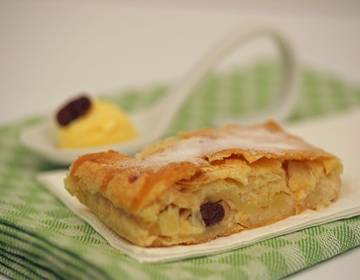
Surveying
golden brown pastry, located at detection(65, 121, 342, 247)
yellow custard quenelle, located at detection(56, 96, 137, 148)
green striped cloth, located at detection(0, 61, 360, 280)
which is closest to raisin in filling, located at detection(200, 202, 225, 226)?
golden brown pastry, located at detection(65, 121, 342, 247)

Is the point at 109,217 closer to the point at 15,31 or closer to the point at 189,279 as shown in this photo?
the point at 189,279

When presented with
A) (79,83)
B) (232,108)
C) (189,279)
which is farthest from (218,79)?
(189,279)

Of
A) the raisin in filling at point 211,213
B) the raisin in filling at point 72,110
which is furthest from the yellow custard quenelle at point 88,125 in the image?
the raisin in filling at point 211,213

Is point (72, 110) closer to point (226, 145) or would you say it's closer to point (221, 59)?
point (221, 59)

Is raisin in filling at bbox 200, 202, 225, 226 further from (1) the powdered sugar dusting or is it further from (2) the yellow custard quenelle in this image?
(2) the yellow custard quenelle

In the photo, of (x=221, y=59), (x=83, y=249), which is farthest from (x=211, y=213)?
(x=221, y=59)

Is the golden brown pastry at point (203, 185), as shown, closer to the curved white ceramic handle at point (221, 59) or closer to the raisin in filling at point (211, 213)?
the raisin in filling at point (211, 213)

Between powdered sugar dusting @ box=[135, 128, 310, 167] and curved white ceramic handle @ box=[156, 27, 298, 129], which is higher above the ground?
powdered sugar dusting @ box=[135, 128, 310, 167]
